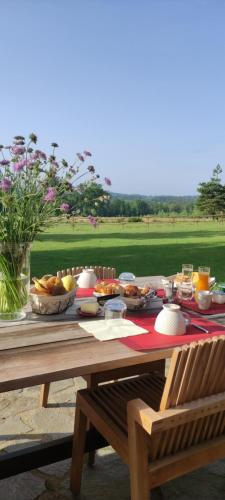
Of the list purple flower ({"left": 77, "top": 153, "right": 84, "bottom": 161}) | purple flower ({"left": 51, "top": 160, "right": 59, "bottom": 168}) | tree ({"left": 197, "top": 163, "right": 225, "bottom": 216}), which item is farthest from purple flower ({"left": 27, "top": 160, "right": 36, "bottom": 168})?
tree ({"left": 197, "top": 163, "right": 225, "bottom": 216})

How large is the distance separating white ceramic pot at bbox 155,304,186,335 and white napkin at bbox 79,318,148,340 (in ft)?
0.27

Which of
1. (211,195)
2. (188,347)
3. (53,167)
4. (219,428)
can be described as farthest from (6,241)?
(211,195)

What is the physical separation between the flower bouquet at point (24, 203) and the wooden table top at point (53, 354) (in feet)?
0.66

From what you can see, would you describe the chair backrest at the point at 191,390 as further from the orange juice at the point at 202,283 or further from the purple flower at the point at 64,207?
the orange juice at the point at 202,283

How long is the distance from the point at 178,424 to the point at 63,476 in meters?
1.09

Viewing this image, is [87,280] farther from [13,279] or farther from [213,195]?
[213,195]

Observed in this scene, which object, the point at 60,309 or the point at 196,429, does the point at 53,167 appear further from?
the point at 196,429

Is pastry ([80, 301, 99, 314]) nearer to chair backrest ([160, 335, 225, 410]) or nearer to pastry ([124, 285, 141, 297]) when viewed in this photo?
Result: pastry ([124, 285, 141, 297])

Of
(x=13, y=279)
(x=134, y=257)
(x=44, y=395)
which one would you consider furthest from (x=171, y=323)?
(x=134, y=257)

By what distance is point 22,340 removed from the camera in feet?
5.55

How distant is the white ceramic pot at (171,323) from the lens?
1827 mm

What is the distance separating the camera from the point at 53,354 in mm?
Result: 1548

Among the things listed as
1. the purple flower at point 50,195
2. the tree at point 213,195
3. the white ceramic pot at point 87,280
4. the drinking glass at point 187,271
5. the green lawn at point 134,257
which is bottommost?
the green lawn at point 134,257

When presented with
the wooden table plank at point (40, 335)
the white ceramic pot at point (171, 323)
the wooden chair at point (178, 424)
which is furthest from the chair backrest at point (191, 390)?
the wooden table plank at point (40, 335)
